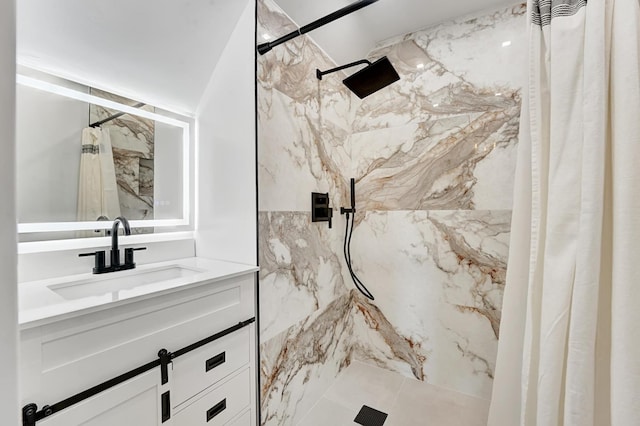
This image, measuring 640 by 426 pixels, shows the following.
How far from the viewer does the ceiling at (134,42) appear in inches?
36.2

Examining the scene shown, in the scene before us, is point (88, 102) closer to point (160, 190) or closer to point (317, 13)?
point (160, 190)

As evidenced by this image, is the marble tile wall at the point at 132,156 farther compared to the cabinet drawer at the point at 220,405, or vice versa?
the marble tile wall at the point at 132,156

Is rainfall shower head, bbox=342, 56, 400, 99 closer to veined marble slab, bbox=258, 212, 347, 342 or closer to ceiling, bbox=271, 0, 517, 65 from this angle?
ceiling, bbox=271, 0, 517, 65

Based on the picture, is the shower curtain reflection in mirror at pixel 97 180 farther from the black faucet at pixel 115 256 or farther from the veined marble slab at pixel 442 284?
the veined marble slab at pixel 442 284

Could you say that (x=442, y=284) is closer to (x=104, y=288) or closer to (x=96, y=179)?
(x=104, y=288)

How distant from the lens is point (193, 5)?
1.11 m

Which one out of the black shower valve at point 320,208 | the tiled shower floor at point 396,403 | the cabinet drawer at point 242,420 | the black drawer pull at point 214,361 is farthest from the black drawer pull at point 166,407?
the black shower valve at point 320,208

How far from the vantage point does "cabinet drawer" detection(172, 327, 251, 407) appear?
0.89 m

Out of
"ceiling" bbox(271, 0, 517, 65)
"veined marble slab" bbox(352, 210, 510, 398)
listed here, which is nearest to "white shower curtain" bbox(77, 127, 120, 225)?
"ceiling" bbox(271, 0, 517, 65)

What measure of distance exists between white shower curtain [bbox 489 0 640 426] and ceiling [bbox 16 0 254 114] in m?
1.28

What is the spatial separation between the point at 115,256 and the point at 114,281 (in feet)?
0.33

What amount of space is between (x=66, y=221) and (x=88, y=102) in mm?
491

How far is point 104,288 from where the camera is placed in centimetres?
103

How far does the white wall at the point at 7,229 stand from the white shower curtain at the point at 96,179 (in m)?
0.85
